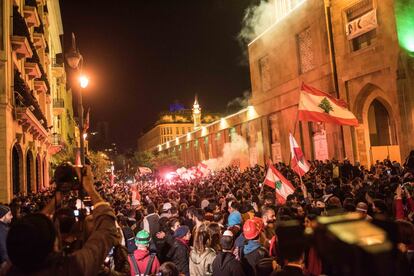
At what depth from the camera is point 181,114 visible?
412 ft

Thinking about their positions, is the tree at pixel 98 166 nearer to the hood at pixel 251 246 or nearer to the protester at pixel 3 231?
the protester at pixel 3 231

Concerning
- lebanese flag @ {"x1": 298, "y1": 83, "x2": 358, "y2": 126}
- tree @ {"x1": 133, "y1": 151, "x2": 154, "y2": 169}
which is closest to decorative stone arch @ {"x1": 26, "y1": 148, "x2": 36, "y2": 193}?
lebanese flag @ {"x1": 298, "y1": 83, "x2": 358, "y2": 126}

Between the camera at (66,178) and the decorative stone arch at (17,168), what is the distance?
18.8 m

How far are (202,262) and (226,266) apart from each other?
69 centimetres

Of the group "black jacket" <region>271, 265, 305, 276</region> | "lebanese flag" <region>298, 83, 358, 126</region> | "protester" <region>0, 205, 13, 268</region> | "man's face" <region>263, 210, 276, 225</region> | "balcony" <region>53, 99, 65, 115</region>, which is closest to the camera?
"black jacket" <region>271, 265, 305, 276</region>

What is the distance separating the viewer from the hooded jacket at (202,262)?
17.7ft

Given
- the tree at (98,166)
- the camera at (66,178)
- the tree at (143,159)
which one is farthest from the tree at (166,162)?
the camera at (66,178)

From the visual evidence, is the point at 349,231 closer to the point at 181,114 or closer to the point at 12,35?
the point at 12,35

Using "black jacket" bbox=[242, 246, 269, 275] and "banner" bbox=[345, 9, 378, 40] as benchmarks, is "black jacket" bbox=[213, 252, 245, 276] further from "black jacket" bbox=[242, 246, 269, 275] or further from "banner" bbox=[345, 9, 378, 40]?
"banner" bbox=[345, 9, 378, 40]

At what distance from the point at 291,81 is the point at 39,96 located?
19342 mm

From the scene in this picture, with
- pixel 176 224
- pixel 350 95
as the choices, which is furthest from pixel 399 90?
pixel 176 224

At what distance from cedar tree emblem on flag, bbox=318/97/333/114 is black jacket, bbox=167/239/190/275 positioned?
28.6 feet

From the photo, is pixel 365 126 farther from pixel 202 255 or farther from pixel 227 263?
pixel 227 263

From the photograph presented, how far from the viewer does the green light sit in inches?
805
